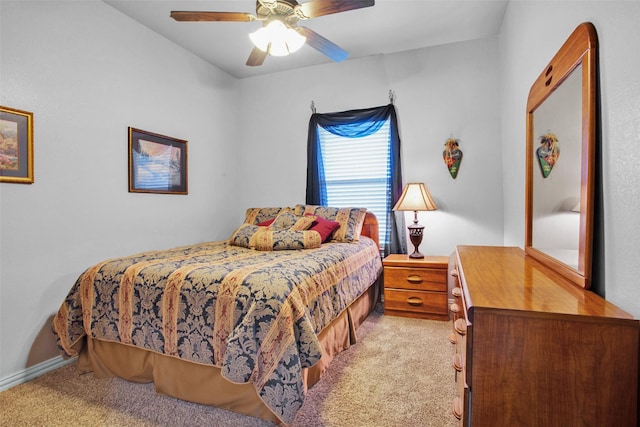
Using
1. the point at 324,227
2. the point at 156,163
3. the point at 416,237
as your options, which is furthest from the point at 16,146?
the point at 416,237

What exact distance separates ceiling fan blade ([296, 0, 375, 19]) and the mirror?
1.04 meters

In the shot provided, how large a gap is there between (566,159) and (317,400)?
66.6 inches

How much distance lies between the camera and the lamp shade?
317 cm

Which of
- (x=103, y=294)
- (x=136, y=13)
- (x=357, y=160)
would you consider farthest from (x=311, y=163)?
(x=103, y=294)

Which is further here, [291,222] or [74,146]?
[291,222]

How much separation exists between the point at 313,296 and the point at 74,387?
1.55 m

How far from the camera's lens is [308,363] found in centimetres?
159

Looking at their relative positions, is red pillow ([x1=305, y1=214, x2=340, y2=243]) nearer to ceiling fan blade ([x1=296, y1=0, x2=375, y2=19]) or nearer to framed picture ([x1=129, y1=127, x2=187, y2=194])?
framed picture ([x1=129, y1=127, x2=187, y2=194])

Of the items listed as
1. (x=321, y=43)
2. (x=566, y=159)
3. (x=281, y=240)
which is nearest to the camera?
(x=566, y=159)

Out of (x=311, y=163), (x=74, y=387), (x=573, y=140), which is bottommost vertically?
(x=74, y=387)

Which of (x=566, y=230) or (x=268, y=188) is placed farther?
(x=268, y=188)

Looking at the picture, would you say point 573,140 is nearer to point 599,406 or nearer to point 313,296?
point 599,406

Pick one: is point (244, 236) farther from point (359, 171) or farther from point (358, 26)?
point (358, 26)

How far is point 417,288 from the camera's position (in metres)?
3.10
